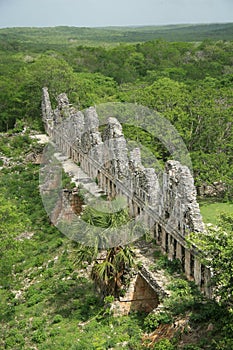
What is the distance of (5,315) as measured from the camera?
26.0 metres

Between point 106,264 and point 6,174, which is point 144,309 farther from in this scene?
point 6,174

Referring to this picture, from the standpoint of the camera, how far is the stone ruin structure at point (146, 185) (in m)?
21.4

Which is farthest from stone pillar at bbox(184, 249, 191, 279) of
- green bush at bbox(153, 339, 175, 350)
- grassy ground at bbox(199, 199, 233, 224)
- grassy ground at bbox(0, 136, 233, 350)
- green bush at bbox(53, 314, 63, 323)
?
grassy ground at bbox(199, 199, 233, 224)

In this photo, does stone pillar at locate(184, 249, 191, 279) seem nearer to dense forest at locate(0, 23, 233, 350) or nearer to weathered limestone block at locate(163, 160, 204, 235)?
dense forest at locate(0, 23, 233, 350)

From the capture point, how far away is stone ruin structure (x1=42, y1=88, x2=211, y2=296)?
21.4m

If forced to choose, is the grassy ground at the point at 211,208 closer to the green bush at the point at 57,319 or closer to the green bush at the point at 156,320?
the green bush at the point at 57,319

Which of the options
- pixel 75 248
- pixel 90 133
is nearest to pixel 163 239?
pixel 75 248

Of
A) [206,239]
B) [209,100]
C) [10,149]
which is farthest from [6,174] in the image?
[206,239]

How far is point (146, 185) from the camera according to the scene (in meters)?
25.7

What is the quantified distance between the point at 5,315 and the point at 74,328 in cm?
513

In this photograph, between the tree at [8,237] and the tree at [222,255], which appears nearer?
the tree at [222,255]

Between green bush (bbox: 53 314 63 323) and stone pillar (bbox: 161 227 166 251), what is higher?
stone pillar (bbox: 161 227 166 251)

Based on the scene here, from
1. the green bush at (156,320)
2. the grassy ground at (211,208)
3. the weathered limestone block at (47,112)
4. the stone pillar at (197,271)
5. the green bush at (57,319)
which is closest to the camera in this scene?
the green bush at (156,320)

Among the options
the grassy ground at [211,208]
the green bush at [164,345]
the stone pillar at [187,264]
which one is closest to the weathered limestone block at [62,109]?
the grassy ground at [211,208]
